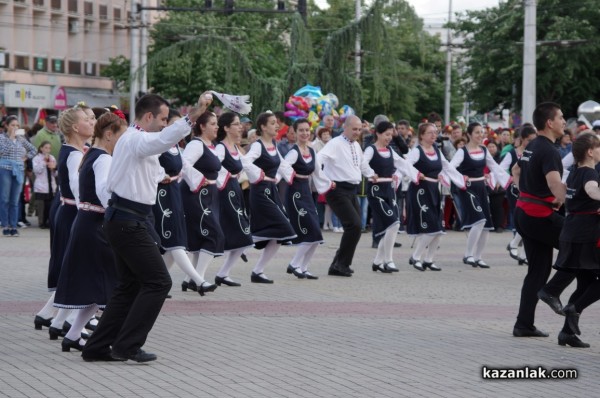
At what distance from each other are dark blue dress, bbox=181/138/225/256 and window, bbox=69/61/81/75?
45867 millimetres

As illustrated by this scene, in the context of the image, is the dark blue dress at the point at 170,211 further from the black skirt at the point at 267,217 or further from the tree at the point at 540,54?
the tree at the point at 540,54

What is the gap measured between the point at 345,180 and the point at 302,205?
2.58ft

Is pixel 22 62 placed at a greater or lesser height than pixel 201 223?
greater

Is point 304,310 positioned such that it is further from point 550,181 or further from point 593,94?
point 593,94

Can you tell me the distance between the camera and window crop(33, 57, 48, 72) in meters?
54.8

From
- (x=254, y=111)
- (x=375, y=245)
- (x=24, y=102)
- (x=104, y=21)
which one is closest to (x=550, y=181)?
(x=375, y=245)

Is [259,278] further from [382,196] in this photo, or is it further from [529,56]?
[529,56]

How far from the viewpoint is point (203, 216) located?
13.6 m

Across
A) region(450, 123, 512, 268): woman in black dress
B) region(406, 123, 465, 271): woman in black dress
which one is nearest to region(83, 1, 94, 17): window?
region(450, 123, 512, 268): woman in black dress

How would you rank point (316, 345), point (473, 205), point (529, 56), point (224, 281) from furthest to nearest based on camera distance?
point (529, 56), point (473, 205), point (224, 281), point (316, 345)

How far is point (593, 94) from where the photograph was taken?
146ft

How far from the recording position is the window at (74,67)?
58.2 m

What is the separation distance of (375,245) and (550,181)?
1032 cm

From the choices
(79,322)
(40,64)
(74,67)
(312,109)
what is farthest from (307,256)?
(74,67)
